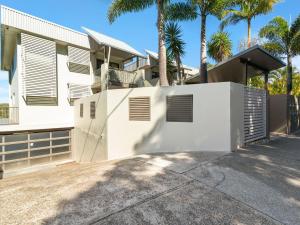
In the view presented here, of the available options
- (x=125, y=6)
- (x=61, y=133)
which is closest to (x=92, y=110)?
(x=61, y=133)

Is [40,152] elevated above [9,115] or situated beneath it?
situated beneath

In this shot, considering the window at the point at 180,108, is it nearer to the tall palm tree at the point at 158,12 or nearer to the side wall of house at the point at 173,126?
the side wall of house at the point at 173,126

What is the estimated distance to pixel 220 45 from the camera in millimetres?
11664

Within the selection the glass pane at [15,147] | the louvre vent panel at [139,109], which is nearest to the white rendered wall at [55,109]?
the glass pane at [15,147]

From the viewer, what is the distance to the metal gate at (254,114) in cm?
688

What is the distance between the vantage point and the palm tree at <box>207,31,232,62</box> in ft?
38.1

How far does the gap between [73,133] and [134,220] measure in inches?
423

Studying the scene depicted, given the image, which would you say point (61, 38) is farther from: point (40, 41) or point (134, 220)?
point (134, 220)

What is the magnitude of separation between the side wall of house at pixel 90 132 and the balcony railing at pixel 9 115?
3057mm

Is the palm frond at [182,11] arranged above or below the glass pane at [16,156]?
above

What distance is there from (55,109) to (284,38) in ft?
49.6

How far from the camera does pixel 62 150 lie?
39.0ft

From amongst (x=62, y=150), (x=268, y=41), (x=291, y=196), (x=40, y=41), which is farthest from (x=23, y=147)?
(x=268, y=41)

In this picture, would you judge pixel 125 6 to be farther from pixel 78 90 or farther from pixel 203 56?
pixel 78 90
